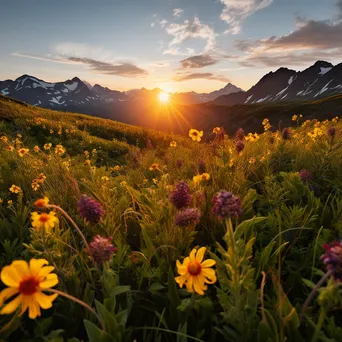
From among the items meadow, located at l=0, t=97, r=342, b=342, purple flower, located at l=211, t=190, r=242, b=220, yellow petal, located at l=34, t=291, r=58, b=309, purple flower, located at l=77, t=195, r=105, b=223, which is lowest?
meadow, located at l=0, t=97, r=342, b=342

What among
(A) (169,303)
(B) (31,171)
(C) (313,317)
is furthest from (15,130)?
(C) (313,317)

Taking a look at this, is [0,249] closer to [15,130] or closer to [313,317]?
[313,317]

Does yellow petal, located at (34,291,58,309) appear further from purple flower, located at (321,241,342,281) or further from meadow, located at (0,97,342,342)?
purple flower, located at (321,241,342,281)

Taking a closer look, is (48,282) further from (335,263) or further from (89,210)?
(335,263)

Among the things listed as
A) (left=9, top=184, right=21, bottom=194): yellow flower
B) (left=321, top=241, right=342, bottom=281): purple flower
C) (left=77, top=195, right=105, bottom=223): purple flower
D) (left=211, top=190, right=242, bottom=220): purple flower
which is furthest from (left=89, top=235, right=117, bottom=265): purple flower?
(left=9, top=184, right=21, bottom=194): yellow flower

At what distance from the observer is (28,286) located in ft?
3.73

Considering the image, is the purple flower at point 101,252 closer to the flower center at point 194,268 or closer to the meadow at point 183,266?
the meadow at point 183,266

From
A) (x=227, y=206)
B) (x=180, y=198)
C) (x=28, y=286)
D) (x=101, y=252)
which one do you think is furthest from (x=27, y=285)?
(x=180, y=198)

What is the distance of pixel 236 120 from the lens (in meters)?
96.6

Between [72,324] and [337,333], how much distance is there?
1588mm

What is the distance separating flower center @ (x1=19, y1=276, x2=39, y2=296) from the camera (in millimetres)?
Result: 1128

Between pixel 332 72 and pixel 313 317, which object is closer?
pixel 313 317

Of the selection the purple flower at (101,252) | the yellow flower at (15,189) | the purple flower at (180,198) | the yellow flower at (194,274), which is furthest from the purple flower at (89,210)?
the yellow flower at (15,189)

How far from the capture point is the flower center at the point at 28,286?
113 centimetres
